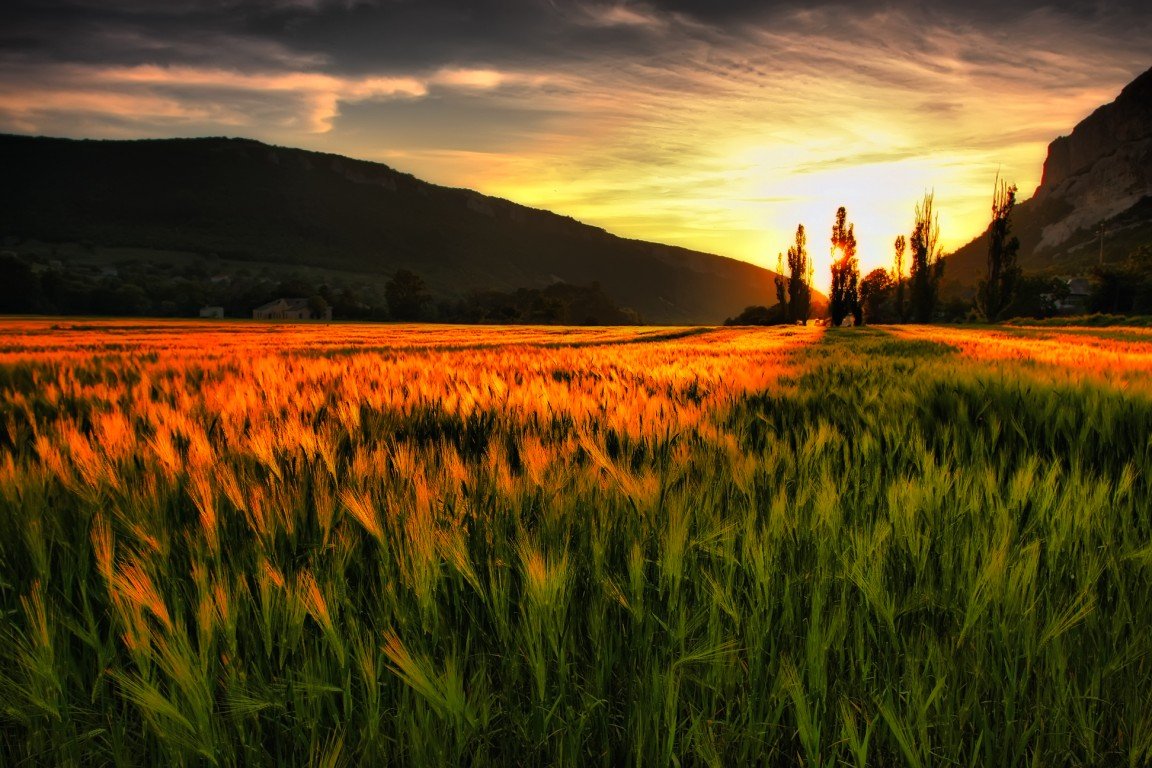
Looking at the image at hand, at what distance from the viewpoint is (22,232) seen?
151500 mm

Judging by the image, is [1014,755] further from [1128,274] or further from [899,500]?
[1128,274]

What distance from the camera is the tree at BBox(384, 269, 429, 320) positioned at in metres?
108

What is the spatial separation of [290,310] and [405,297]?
20.3m

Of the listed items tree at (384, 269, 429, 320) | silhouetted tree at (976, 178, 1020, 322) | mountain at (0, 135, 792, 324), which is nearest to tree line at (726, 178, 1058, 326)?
silhouetted tree at (976, 178, 1020, 322)

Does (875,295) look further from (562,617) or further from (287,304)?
(562,617)

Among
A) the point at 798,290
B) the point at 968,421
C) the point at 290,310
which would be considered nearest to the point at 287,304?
the point at 290,310

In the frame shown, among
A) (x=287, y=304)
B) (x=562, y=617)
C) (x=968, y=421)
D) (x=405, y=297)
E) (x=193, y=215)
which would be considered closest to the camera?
(x=562, y=617)

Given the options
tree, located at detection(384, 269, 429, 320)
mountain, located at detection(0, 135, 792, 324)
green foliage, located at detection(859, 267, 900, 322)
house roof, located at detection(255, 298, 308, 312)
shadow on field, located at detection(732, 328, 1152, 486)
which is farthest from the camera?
mountain, located at detection(0, 135, 792, 324)

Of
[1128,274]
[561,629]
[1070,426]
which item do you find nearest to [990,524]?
[561,629]

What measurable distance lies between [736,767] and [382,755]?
18.6 inches

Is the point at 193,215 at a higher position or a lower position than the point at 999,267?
higher

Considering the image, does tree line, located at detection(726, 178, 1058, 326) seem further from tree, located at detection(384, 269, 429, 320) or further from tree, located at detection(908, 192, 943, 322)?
tree, located at detection(384, 269, 429, 320)

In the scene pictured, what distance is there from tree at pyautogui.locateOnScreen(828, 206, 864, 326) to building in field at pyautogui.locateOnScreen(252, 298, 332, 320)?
80.8 metres

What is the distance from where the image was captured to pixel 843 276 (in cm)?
6594
